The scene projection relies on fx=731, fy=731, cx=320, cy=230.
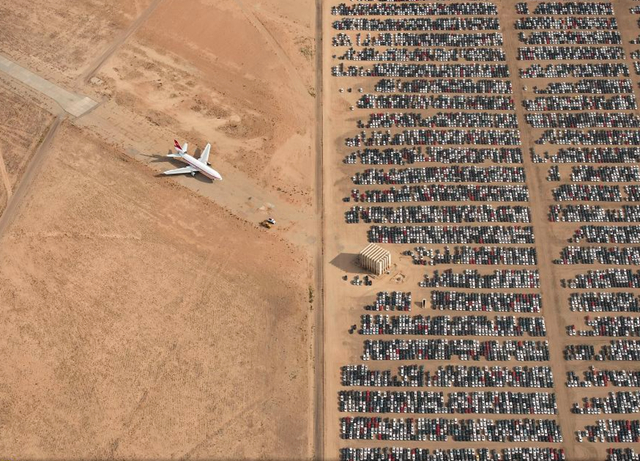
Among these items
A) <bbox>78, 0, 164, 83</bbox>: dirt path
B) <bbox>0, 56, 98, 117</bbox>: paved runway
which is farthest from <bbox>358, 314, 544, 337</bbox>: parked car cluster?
<bbox>78, 0, 164, 83</bbox>: dirt path

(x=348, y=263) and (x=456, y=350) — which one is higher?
(x=348, y=263)

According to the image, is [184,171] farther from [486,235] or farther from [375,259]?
[486,235]

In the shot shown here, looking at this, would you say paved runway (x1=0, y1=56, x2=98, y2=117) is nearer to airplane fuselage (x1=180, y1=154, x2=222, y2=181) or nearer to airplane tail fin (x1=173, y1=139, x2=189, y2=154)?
airplane tail fin (x1=173, y1=139, x2=189, y2=154)

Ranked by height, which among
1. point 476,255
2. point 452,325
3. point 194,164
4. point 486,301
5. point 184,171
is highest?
point 194,164

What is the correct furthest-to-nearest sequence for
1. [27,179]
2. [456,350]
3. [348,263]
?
[27,179] → [348,263] → [456,350]

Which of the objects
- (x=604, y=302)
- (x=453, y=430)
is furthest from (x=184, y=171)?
(x=604, y=302)

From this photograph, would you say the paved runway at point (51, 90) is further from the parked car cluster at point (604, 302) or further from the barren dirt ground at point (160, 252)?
the parked car cluster at point (604, 302)

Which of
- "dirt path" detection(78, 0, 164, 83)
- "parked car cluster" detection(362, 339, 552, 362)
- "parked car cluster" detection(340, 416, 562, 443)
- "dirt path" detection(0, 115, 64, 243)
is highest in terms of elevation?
"dirt path" detection(78, 0, 164, 83)

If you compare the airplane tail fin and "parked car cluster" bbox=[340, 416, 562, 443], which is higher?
the airplane tail fin
